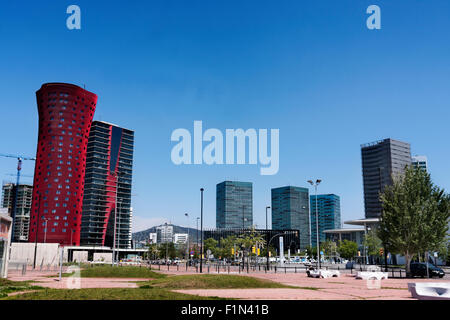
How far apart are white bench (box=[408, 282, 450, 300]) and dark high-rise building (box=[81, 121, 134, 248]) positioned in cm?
16412

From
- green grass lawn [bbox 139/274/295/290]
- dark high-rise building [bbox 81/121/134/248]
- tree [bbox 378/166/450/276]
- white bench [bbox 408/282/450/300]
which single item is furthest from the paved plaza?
dark high-rise building [bbox 81/121/134/248]

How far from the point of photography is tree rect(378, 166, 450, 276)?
40.2 m

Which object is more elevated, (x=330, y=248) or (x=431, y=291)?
(x=431, y=291)

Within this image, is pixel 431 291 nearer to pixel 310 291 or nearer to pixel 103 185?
pixel 310 291

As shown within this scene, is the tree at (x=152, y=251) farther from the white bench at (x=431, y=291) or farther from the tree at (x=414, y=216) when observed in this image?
the white bench at (x=431, y=291)

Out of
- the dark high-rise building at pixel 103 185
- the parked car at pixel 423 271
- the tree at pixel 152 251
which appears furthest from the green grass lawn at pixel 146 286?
the dark high-rise building at pixel 103 185

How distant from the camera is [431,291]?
54.7ft

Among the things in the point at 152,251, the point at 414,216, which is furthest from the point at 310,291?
the point at 152,251

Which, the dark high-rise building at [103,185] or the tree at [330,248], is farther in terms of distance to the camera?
the dark high-rise building at [103,185]

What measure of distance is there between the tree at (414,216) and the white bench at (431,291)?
25.1 m

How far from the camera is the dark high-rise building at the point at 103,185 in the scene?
17538cm

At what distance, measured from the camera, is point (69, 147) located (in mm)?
151375

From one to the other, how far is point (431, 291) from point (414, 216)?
25.8m

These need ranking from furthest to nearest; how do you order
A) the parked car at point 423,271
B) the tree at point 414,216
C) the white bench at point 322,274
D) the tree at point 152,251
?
the tree at point 152,251, the parked car at point 423,271, the tree at point 414,216, the white bench at point 322,274
